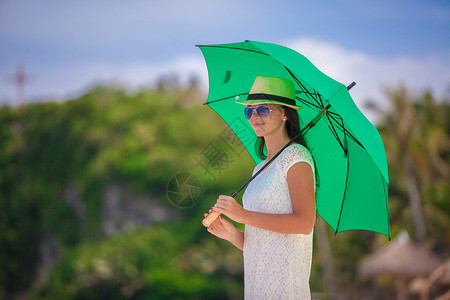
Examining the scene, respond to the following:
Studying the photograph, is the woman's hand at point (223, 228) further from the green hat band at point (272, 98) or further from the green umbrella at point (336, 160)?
the green hat band at point (272, 98)

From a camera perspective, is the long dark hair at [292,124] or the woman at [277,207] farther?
the long dark hair at [292,124]

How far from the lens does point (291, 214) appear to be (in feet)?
5.82

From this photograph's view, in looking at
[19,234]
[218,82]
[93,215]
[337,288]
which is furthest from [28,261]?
[218,82]

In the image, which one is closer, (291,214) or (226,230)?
(291,214)

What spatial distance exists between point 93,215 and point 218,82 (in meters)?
→ 22.3

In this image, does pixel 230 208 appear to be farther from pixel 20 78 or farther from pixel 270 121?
pixel 20 78

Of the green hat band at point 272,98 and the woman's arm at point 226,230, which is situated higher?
the green hat band at point 272,98

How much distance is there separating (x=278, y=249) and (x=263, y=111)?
544 mm

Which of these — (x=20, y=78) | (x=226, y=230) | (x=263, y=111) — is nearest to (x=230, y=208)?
(x=226, y=230)

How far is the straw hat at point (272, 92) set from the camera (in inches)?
75.8

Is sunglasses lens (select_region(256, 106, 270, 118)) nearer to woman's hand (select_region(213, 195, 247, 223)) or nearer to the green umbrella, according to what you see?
the green umbrella

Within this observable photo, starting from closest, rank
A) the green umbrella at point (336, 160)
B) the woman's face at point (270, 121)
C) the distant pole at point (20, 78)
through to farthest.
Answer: the woman's face at point (270, 121), the green umbrella at point (336, 160), the distant pole at point (20, 78)

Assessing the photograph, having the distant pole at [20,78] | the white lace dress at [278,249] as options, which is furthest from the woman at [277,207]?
the distant pole at [20,78]

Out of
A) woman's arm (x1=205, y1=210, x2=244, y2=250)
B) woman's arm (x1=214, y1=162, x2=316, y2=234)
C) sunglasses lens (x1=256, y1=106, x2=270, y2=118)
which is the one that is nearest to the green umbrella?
sunglasses lens (x1=256, y1=106, x2=270, y2=118)
